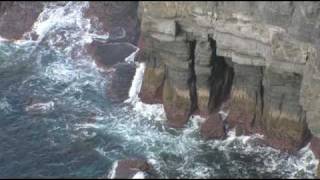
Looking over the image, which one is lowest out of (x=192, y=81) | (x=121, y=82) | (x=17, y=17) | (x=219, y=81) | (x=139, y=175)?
(x=139, y=175)

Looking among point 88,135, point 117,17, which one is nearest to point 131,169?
point 88,135

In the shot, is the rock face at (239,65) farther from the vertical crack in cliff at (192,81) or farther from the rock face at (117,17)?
the rock face at (117,17)

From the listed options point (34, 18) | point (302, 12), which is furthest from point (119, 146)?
point (34, 18)

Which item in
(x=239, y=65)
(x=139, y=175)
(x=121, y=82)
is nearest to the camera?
(x=139, y=175)

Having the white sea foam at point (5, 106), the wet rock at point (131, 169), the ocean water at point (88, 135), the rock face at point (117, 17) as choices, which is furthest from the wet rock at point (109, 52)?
the wet rock at point (131, 169)

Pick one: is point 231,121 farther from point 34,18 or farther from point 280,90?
point 34,18

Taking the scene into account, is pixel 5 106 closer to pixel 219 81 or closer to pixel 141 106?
pixel 141 106

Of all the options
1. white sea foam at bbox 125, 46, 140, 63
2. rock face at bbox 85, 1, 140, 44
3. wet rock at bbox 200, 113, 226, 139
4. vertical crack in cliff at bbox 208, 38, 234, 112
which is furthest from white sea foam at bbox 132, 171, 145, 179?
rock face at bbox 85, 1, 140, 44
